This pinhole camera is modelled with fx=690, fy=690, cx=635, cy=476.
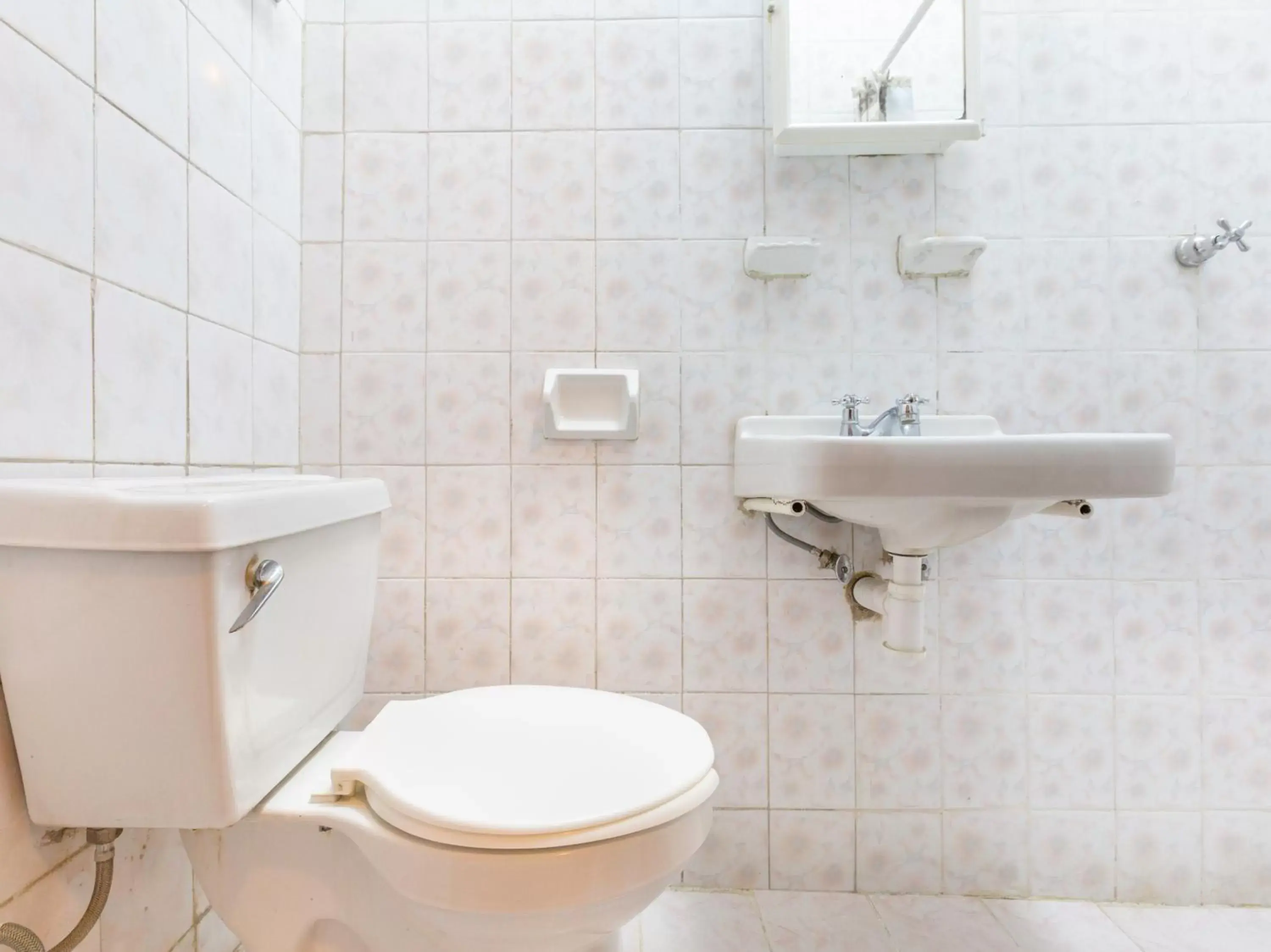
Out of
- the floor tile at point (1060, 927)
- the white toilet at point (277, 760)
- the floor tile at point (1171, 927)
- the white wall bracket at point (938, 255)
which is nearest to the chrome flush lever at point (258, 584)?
the white toilet at point (277, 760)

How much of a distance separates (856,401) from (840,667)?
1.64 feet

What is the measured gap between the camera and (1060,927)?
1.21 metres

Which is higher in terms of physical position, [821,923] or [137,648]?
[137,648]

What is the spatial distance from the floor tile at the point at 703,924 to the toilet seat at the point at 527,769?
0.53 metres

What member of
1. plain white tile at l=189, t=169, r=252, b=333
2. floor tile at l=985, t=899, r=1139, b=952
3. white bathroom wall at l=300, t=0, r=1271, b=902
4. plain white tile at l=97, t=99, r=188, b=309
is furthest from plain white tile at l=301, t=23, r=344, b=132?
floor tile at l=985, t=899, r=1139, b=952

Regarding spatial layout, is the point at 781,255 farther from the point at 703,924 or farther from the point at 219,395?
the point at 703,924

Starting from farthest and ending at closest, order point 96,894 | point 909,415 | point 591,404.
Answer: point 591,404, point 909,415, point 96,894

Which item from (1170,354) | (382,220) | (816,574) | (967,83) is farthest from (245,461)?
(1170,354)

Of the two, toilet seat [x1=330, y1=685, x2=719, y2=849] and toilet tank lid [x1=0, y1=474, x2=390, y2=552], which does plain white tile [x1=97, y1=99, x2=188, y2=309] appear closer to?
toilet tank lid [x1=0, y1=474, x2=390, y2=552]

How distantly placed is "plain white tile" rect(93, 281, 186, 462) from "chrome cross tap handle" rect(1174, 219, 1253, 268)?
169 centimetres

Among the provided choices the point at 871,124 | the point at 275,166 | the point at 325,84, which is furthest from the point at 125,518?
the point at 871,124

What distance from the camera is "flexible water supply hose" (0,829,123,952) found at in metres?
0.68

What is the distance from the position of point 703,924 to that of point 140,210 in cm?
138

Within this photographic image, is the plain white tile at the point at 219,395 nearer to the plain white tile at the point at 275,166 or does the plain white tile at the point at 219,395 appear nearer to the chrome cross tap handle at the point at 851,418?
the plain white tile at the point at 275,166
